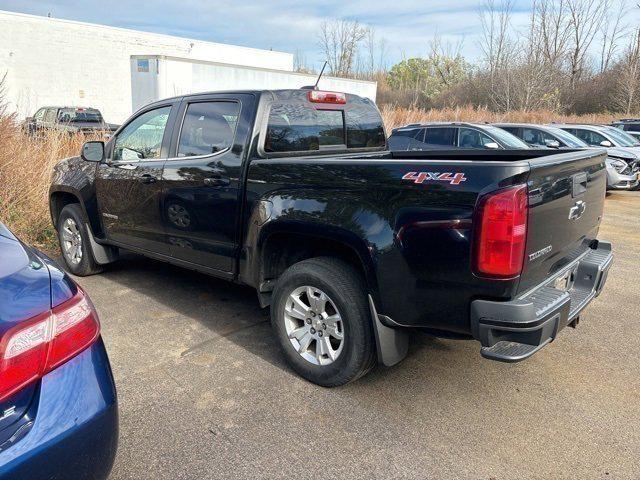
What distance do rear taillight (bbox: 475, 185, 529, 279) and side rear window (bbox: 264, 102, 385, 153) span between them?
6.05 ft

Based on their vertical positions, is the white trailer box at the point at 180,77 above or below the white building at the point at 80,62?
below

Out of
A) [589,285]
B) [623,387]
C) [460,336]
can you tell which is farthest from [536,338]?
[623,387]

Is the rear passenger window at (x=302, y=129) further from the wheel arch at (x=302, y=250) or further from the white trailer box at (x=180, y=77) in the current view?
the white trailer box at (x=180, y=77)

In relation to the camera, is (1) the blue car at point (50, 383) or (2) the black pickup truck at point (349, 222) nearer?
(1) the blue car at point (50, 383)

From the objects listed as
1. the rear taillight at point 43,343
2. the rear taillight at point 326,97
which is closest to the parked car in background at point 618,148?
the rear taillight at point 326,97

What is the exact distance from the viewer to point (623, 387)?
3410 mm

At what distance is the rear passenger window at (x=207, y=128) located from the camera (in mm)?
3955

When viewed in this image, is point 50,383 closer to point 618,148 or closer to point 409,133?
point 409,133

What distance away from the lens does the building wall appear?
26.5 meters

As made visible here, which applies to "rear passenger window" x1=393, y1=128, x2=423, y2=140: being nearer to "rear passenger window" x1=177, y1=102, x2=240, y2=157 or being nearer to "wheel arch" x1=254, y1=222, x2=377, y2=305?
"rear passenger window" x1=177, y1=102, x2=240, y2=157

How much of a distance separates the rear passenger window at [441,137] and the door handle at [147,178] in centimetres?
810

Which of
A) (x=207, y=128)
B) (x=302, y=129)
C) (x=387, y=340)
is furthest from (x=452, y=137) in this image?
(x=387, y=340)

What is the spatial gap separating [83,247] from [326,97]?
3.11 metres

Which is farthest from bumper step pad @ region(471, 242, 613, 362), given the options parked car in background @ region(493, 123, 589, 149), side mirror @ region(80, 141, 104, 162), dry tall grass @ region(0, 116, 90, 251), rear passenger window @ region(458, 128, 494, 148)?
parked car in background @ region(493, 123, 589, 149)
